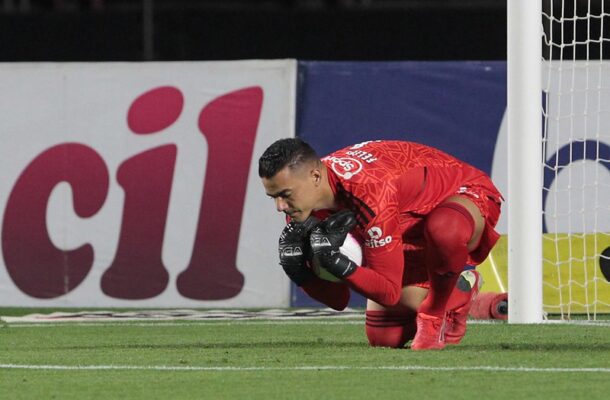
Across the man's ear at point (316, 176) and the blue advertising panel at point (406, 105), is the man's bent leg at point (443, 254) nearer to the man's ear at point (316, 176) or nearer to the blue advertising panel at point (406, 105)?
the man's ear at point (316, 176)

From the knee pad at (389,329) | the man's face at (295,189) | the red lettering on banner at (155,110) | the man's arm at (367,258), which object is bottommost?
the knee pad at (389,329)

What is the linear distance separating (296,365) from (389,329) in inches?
42.6

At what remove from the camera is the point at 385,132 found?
10.8 metres

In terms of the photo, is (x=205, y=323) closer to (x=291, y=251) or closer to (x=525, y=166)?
(x=525, y=166)

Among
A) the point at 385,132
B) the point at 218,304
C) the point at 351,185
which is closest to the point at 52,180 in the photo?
the point at 218,304

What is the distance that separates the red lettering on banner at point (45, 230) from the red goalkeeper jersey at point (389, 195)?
4.27 m

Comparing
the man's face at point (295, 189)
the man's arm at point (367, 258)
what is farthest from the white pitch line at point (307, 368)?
the man's face at point (295, 189)

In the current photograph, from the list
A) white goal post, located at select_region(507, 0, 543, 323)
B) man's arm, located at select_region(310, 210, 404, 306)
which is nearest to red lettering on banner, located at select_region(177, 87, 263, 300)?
white goal post, located at select_region(507, 0, 543, 323)

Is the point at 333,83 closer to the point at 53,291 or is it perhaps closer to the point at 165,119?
the point at 165,119

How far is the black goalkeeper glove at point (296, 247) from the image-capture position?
6.45 meters

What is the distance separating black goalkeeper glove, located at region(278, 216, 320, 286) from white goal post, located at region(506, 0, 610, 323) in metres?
2.47

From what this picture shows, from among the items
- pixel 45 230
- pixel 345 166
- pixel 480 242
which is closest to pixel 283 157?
pixel 345 166

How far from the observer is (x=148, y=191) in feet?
35.6

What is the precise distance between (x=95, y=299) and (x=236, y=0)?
28.4 ft
